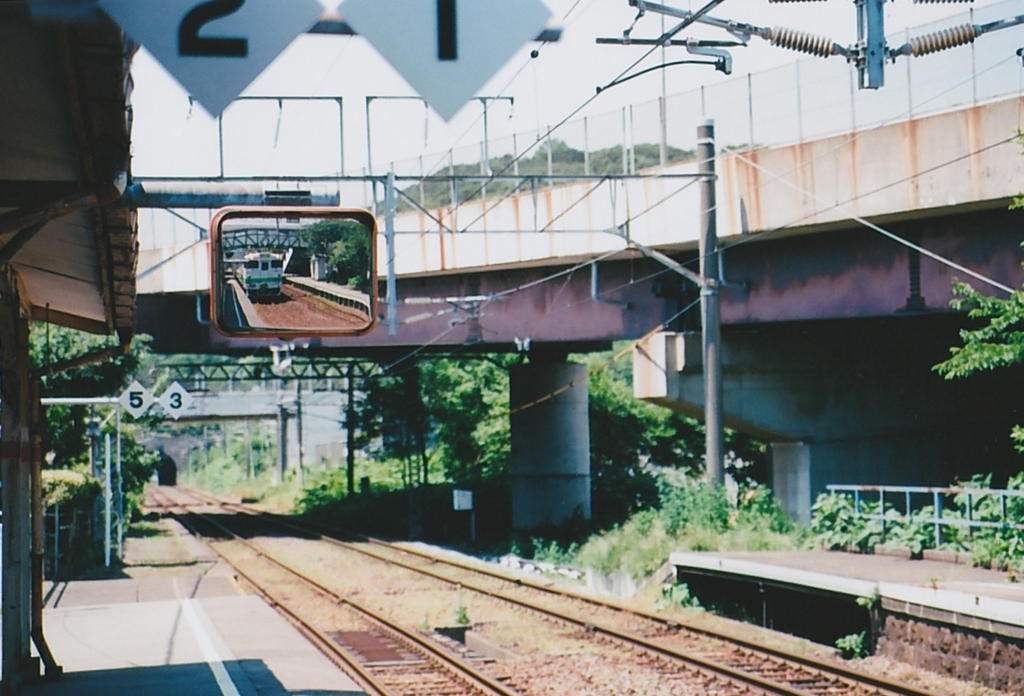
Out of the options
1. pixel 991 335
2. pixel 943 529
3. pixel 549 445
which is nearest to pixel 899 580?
pixel 991 335

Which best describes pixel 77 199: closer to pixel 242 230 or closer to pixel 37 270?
pixel 242 230

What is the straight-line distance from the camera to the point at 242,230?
805 cm

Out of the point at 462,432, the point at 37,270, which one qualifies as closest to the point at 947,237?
the point at 37,270

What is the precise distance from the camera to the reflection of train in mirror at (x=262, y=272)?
788cm

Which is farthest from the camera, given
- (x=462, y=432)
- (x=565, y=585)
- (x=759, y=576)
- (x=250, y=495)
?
(x=250, y=495)

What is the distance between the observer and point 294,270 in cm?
812

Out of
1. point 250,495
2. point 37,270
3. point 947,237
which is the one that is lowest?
point 250,495

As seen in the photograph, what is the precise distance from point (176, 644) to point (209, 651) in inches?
38.3

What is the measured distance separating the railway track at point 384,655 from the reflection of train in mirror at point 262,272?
725cm

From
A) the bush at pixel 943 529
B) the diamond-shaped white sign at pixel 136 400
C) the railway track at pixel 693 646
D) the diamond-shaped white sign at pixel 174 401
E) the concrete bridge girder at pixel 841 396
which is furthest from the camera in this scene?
the concrete bridge girder at pixel 841 396

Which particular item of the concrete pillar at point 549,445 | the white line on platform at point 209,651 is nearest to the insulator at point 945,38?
the white line on platform at point 209,651

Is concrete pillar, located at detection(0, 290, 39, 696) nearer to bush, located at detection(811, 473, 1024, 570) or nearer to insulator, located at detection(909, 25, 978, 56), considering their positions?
insulator, located at detection(909, 25, 978, 56)

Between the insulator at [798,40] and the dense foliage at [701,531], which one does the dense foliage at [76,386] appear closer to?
the dense foliage at [701,531]

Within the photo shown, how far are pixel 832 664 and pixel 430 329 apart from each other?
778 inches
